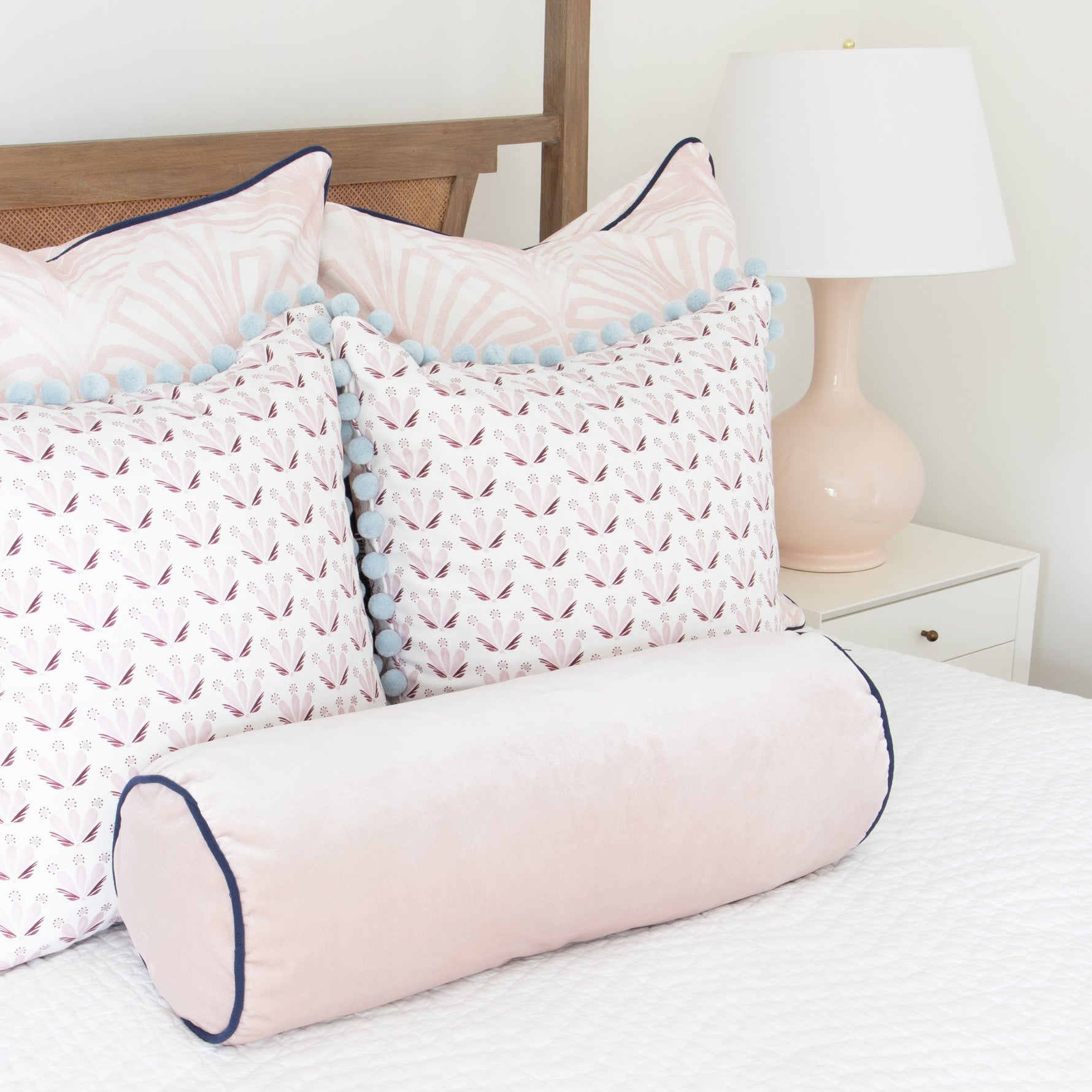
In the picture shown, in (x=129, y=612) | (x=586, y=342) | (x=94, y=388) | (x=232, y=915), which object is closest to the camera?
(x=232, y=915)

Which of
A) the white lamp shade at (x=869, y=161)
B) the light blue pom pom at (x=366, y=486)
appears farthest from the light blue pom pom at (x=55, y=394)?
the white lamp shade at (x=869, y=161)

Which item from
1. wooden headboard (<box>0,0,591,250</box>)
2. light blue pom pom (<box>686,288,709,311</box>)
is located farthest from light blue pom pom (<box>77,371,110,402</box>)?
light blue pom pom (<box>686,288,709,311</box>)

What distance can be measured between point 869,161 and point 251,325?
895mm

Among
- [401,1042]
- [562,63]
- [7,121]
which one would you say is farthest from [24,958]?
[562,63]

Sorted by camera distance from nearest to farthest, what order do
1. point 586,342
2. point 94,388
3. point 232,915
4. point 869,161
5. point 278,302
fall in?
1. point 232,915
2. point 94,388
3. point 278,302
4. point 586,342
5. point 869,161

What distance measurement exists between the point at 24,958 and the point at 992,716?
0.83 m

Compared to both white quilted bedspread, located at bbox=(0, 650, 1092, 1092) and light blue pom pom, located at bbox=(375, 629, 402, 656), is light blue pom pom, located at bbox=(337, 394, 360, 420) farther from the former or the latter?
Result: white quilted bedspread, located at bbox=(0, 650, 1092, 1092)

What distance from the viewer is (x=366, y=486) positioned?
0.96m

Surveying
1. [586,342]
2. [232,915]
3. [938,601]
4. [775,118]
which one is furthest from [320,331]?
[938,601]

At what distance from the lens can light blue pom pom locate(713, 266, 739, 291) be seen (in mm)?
1191

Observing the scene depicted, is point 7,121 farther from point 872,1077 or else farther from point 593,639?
point 872,1077

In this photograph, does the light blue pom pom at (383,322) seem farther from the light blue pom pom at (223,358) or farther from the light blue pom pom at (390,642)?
the light blue pom pom at (390,642)

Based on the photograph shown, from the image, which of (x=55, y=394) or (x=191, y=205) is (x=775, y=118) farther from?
(x=55, y=394)

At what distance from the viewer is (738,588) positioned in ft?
3.39
